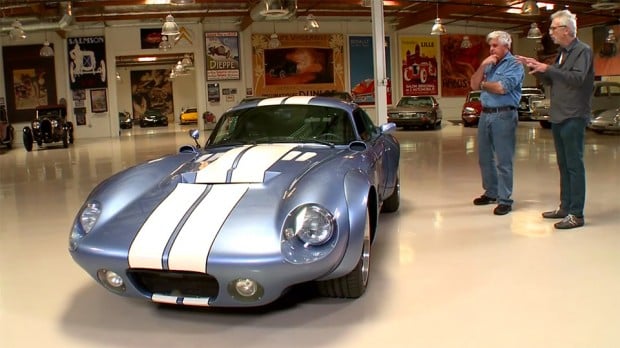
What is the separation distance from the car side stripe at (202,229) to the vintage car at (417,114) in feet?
48.1

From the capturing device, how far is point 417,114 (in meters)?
16.8

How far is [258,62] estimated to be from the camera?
70.2 ft

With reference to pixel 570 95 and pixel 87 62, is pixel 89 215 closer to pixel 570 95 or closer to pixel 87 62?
pixel 570 95

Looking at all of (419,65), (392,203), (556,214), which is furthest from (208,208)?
(419,65)

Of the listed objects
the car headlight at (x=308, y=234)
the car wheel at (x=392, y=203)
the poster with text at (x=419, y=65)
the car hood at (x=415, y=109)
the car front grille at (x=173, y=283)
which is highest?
the poster with text at (x=419, y=65)

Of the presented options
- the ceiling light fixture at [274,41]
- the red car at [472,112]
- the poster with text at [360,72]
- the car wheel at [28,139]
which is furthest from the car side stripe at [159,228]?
the poster with text at [360,72]

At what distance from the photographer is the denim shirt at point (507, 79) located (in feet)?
14.5

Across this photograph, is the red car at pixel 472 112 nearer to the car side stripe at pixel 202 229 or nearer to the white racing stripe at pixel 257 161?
the white racing stripe at pixel 257 161

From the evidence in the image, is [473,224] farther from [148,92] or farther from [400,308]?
[148,92]

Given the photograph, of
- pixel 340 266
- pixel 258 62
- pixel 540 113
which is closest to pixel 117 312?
pixel 340 266

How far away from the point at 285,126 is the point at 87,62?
761 inches

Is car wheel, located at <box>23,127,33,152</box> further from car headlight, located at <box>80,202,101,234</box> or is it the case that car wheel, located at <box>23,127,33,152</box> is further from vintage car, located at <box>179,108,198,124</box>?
vintage car, located at <box>179,108,198,124</box>

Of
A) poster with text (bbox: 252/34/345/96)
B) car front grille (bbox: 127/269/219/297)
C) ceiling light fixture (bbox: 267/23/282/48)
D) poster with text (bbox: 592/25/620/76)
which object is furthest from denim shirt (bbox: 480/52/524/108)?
poster with text (bbox: 592/25/620/76)

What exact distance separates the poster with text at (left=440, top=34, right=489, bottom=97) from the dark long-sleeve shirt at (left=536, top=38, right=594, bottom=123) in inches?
808
